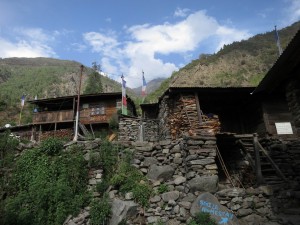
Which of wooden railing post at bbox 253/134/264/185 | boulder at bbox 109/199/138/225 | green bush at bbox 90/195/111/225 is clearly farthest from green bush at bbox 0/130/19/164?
wooden railing post at bbox 253/134/264/185

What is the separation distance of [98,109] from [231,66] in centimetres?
2198

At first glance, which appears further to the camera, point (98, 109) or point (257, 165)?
point (98, 109)

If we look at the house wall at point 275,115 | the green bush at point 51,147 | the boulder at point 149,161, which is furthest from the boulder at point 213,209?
the house wall at point 275,115

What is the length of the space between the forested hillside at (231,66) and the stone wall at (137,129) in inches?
446

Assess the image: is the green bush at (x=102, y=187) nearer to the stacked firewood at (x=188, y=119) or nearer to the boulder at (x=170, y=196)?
the boulder at (x=170, y=196)

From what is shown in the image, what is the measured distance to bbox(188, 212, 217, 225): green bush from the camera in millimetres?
8125

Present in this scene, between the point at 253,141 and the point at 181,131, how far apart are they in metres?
3.30

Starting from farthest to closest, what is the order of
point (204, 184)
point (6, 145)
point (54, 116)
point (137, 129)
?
point (54, 116), point (137, 129), point (6, 145), point (204, 184)

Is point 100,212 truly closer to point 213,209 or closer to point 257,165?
point 213,209

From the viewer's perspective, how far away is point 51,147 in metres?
11.0

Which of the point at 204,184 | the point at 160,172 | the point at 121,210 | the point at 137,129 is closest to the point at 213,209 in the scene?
the point at 204,184

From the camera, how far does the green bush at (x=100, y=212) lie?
334 inches

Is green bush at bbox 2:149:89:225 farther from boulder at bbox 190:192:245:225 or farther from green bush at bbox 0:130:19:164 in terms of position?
boulder at bbox 190:192:245:225

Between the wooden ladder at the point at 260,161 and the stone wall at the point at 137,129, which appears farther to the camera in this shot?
the stone wall at the point at 137,129
